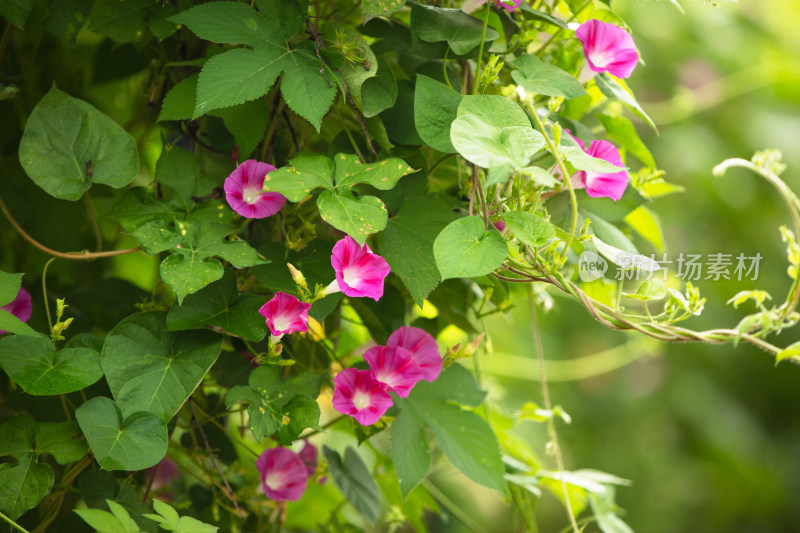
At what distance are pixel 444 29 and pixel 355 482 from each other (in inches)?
21.4

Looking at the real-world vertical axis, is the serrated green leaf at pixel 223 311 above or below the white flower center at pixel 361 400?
above

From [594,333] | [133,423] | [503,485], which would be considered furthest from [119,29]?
[594,333]

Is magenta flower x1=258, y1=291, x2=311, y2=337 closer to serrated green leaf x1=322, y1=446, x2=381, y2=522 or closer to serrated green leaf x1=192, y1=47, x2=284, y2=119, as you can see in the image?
serrated green leaf x1=192, y1=47, x2=284, y2=119

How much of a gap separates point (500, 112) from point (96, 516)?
Answer: 17.4 inches

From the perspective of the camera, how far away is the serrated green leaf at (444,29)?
593 millimetres

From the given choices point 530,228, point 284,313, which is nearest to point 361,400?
point 284,313

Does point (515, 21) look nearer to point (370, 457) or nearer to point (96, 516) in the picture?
point (96, 516)

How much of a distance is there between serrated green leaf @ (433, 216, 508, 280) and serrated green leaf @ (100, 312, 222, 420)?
234mm

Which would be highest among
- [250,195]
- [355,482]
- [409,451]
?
[250,195]

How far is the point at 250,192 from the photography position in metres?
0.60

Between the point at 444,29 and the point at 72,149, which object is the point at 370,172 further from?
the point at 72,149

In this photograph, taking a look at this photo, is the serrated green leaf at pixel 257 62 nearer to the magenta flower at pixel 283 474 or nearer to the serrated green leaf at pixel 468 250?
the serrated green leaf at pixel 468 250

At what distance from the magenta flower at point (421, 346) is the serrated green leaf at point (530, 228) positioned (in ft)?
0.62

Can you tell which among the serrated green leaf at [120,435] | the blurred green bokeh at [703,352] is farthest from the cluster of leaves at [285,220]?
the blurred green bokeh at [703,352]
